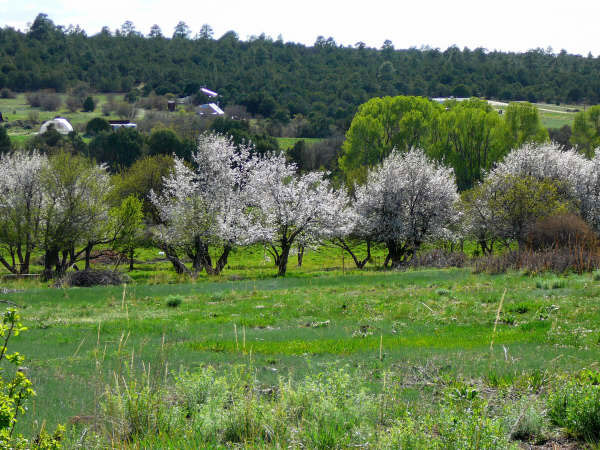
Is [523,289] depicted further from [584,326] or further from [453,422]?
[453,422]

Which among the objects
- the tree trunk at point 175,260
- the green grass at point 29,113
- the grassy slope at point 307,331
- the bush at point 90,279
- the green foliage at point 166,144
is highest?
the green grass at point 29,113

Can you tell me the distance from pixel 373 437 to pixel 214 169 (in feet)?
120

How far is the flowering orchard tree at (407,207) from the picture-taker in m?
44.8

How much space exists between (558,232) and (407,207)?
1464 cm

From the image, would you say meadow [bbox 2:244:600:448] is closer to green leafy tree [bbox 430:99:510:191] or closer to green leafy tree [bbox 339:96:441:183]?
green leafy tree [bbox 430:99:510:191]

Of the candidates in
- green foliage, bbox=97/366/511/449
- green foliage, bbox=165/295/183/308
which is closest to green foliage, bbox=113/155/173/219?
green foliage, bbox=165/295/183/308

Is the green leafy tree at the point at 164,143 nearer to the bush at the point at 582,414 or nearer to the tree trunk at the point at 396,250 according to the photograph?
the tree trunk at the point at 396,250

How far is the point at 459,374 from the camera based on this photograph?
29.6 feet

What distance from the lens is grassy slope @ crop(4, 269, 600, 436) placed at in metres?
9.70

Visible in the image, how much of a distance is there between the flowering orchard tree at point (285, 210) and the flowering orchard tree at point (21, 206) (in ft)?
49.1

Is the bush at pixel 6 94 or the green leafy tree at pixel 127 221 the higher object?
the bush at pixel 6 94

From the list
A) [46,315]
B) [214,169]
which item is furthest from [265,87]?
[46,315]

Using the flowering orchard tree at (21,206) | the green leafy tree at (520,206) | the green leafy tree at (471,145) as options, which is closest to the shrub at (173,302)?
the flowering orchard tree at (21,206)

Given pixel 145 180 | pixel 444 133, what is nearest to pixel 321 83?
pixel 444 133
